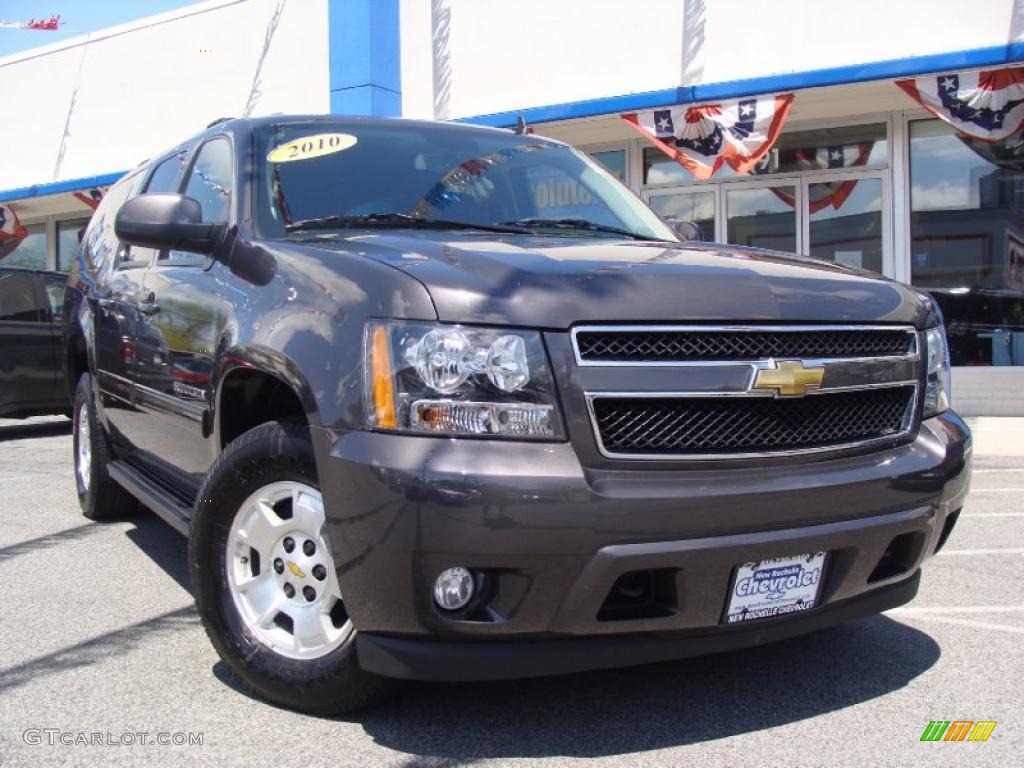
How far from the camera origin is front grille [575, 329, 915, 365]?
2.60 meters

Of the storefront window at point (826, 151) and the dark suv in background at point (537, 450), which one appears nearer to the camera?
the dark suv in background at point (537, 450)

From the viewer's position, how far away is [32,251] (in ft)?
67.1

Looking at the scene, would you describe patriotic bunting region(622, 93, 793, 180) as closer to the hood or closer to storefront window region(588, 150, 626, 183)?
storefront window region(588, 150, 626, 183)

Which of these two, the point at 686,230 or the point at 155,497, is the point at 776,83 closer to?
the point at 686,230

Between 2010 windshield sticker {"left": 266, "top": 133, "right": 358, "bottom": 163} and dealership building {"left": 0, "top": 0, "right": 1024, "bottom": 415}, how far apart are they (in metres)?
5.28

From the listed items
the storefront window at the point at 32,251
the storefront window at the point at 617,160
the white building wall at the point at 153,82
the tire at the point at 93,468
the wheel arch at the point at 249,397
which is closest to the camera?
the wheel arch at the point at 249,397

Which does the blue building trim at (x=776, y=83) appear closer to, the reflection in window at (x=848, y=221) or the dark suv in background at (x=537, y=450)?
the reflection in window at (x=848, y=221)

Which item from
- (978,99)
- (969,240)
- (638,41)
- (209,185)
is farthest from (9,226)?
(209,185)

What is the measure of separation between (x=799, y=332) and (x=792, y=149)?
9.86 meters

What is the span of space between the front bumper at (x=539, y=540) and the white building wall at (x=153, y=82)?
11.8 metres

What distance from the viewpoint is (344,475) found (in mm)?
2564

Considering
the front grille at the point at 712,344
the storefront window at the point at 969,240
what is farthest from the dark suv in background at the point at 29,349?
the storefront window at the point at 969,240

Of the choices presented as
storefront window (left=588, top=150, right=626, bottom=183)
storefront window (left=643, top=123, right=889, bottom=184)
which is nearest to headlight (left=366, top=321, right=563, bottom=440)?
storefront window (left=643, top=123, right=889, bottom=184)

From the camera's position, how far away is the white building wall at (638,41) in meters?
10.3
